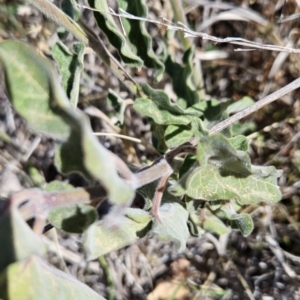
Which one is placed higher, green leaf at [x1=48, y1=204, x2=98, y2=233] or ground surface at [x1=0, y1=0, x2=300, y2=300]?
green leaf at [x1=48, y1=204, x2=98, y2=233]

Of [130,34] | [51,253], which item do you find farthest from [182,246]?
[51,253]

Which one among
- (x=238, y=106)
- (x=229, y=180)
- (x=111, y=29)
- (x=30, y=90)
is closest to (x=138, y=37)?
(x=111, y=29)

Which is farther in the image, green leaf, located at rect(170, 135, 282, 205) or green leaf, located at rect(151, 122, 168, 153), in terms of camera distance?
green leaf, located at rect(151, 122, 168, 153)

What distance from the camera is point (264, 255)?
76.7 inches

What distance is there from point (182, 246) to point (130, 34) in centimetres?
69

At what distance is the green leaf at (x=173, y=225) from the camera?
106cm

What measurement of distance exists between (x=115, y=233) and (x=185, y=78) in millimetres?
767

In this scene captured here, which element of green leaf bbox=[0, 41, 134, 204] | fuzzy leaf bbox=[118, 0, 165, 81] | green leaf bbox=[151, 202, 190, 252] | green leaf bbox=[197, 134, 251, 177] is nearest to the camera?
green leaf bbox=[0, 41, 134, 204]

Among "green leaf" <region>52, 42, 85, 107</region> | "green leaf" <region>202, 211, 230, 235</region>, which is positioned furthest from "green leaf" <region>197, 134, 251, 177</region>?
"green leaf" <region>202, 211, 230, 235</region>

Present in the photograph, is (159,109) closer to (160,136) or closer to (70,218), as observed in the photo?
(160,136)

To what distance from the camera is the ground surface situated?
1912 mm

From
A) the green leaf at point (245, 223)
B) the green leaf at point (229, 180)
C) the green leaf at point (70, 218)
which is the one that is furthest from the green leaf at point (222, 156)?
the green leaf at point (70, 218)

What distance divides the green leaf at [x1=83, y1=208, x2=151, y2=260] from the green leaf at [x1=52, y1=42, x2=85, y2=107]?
32 centimetres

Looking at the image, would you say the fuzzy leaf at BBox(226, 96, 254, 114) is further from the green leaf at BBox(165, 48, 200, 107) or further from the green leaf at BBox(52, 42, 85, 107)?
the green leaf at BBox(52, 42, 85, 107)
